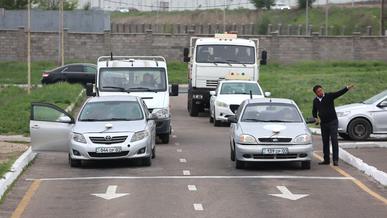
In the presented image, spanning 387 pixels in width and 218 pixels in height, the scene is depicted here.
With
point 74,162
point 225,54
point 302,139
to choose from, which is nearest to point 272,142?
point 302,139

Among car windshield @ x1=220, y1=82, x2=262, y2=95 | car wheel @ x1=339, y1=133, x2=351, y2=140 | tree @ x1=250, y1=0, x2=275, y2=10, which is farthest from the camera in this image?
tree @ x1=250, y1=0, x2=275, y2=10

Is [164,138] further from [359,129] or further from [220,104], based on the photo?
[220,104]

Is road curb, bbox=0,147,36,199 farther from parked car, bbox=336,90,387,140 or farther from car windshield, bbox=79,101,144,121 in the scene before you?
parked car, bbox=336,90,387,140

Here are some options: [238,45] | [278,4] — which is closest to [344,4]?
[278,4]

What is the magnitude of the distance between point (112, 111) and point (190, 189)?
5000mm

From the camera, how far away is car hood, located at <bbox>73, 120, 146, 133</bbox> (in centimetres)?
1869

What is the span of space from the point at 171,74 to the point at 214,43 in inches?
1251

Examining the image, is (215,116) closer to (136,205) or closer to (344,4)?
(136,205)

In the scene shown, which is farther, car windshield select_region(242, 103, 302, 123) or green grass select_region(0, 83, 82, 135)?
green grass select_region(0, 83, 82, 135)

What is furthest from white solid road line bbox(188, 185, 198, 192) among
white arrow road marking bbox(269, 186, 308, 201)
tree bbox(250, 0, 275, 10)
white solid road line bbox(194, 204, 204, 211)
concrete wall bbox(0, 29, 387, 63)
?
tree bbox(250, 0, 275, 10)

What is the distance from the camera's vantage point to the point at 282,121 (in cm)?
1919

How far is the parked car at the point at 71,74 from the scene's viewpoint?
5044 cm

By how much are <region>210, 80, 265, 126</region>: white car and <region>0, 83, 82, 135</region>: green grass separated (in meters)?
6.14

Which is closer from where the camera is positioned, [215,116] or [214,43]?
[215,116]
